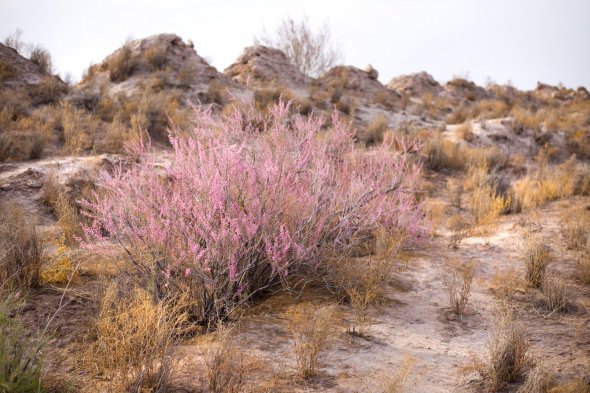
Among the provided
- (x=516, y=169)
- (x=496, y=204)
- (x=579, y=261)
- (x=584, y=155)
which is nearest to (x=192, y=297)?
(x=579, y=261)

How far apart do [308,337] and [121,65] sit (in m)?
12.2

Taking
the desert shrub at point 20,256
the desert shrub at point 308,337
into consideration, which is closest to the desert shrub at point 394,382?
the desert shrub at point 308,337

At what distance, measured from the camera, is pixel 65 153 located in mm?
7586

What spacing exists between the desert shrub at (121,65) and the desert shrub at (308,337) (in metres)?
11.5

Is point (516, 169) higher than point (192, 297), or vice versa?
point (516, 169)

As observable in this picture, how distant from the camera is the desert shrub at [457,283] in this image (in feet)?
11.7

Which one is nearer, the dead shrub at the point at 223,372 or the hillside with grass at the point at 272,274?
the dead shrub at the point at 223,372

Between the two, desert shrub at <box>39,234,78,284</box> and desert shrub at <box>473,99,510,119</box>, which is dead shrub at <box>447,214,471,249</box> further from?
desert shrub at <box>473,99,510,119</box>

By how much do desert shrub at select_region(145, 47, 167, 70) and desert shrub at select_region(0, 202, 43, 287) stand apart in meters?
10.4

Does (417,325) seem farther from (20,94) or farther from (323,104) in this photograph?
(323,104)

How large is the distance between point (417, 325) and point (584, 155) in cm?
1188

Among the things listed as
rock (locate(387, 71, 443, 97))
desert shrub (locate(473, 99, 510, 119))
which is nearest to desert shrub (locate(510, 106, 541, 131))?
desert shrub (locate(473, 99, 510, 119))

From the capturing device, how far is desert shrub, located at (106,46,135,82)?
41.1ft

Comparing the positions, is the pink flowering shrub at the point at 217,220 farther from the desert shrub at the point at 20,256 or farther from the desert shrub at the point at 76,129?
the desert shrub at the point at 76,129
